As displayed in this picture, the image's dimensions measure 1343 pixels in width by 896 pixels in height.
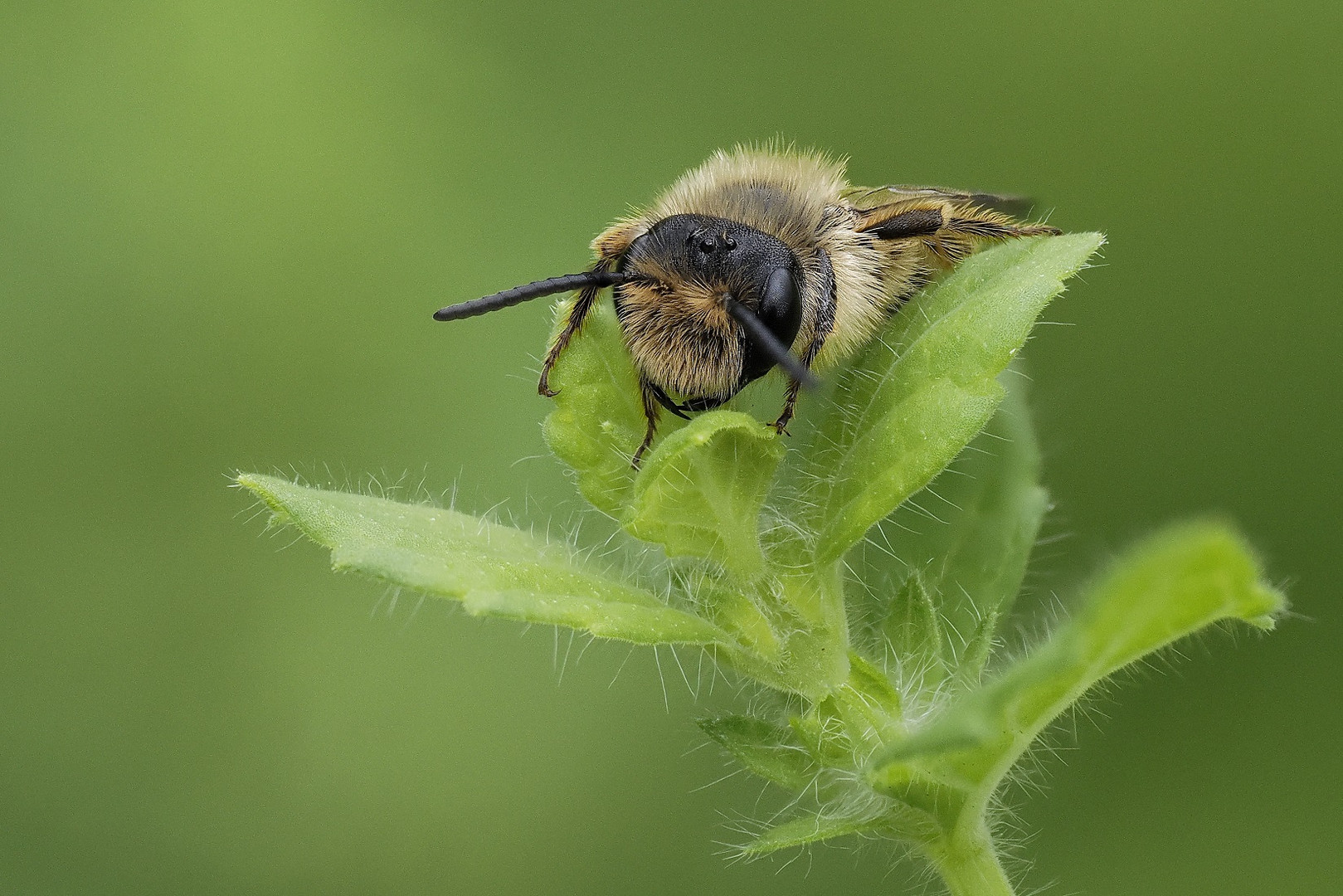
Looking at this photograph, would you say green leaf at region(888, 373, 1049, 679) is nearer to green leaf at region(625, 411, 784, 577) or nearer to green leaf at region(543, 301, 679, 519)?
green leaf at region(625, 411, 784, 577)

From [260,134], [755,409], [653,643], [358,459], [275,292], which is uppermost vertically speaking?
[260,134]

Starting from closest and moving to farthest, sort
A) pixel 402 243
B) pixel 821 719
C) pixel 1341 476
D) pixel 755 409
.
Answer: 1. pixel 821 719
2. pixel 755 409
3. pixel 1341 476
4. pixel 402 243

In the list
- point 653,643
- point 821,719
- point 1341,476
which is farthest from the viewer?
point 1341,476

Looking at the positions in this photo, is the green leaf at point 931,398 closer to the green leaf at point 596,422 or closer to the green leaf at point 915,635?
the green leaf at point 915,635

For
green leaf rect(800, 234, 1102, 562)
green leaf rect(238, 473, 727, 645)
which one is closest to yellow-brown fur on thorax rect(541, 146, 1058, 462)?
green leaf rect(800, 234, 1102, 562)

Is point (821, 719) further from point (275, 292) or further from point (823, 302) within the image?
point (275, 292)

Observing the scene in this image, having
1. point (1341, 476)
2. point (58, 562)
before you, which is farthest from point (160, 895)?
point (1341, 476)
